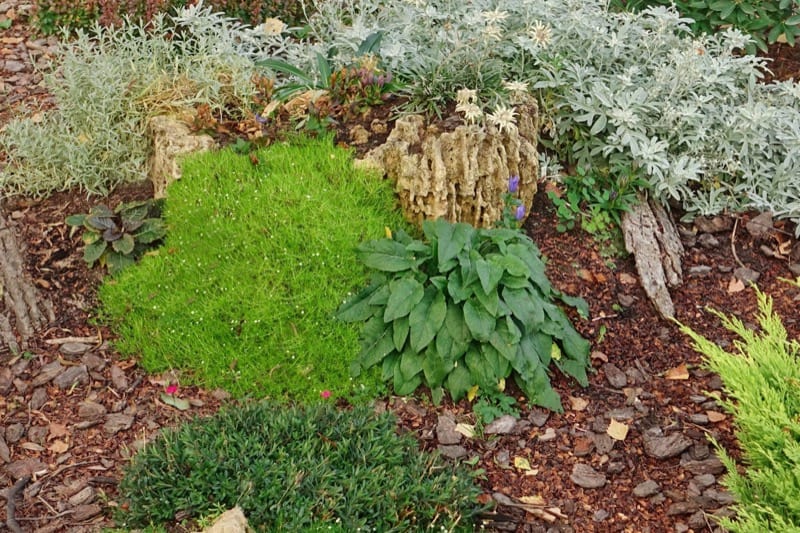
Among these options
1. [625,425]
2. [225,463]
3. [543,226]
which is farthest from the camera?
[543,226]

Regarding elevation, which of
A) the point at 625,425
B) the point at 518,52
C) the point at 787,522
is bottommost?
the point at 625,425

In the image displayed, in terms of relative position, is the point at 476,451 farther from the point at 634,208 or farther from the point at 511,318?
the point at 634,208

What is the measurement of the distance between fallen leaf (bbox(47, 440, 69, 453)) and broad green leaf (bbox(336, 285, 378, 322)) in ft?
4.60

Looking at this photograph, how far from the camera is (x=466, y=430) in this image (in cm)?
414

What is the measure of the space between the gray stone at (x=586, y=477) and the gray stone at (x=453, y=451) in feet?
1.62

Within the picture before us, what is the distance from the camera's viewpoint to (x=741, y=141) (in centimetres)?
550

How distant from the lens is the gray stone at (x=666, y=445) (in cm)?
403

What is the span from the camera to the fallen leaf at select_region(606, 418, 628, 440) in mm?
4160

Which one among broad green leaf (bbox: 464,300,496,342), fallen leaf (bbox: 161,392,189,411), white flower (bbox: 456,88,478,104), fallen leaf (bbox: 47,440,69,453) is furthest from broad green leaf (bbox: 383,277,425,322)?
fallen leaf (bbox: 47,440,69,453)

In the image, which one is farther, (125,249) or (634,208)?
(634,208)

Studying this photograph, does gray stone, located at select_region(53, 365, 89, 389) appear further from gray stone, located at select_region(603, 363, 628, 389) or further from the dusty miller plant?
gray stone, located at select_region(603, 363, 628, 389)

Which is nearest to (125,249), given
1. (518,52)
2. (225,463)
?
(225,463)

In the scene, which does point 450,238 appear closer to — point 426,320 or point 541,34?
point 426,320

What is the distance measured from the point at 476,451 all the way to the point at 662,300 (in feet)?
5.04
